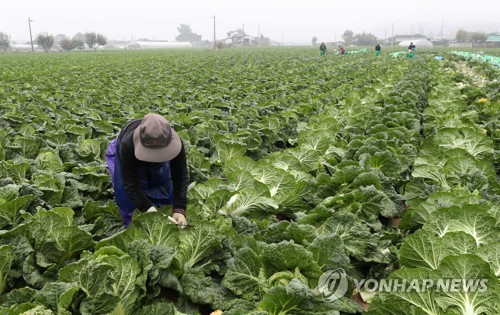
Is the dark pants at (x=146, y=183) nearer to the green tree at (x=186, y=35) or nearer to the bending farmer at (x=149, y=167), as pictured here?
the bending farmer at (x=149, y=167)

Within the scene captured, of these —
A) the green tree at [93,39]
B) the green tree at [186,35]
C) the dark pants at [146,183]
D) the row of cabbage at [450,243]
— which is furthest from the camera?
the green tree at [186,35]

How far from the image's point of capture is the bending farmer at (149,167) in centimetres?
306

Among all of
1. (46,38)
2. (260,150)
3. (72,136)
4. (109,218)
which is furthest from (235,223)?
(46,38)

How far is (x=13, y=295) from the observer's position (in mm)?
2541

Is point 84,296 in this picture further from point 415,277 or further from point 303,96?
point 303,96

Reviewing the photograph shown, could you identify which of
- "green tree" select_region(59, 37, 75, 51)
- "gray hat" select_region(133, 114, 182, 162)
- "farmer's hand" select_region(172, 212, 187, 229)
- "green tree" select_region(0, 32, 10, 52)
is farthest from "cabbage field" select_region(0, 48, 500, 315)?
"green tree" select_region(0, 32, 10, 52)

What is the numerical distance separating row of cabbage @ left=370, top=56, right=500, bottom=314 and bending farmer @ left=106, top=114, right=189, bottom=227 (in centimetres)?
175

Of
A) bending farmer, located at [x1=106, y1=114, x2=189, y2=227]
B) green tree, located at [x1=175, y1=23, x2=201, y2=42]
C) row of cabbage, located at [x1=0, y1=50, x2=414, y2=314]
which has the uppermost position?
green tree, located at [x1=175, y1=23, x2=201, y2=42]

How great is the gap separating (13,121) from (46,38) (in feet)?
272

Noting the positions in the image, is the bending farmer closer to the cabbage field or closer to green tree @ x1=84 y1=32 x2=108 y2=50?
the cabbage field

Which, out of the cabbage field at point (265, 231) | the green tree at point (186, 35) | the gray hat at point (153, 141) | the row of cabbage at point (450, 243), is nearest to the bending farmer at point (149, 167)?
the gray hat at point (153, 141)

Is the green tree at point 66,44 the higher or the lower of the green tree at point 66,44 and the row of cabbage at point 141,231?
the higher

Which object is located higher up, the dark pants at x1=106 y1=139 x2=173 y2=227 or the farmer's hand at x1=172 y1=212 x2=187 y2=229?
the dark pants at x1=106 y1=139 x2=173 y2=227

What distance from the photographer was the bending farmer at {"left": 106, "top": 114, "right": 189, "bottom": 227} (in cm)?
306
